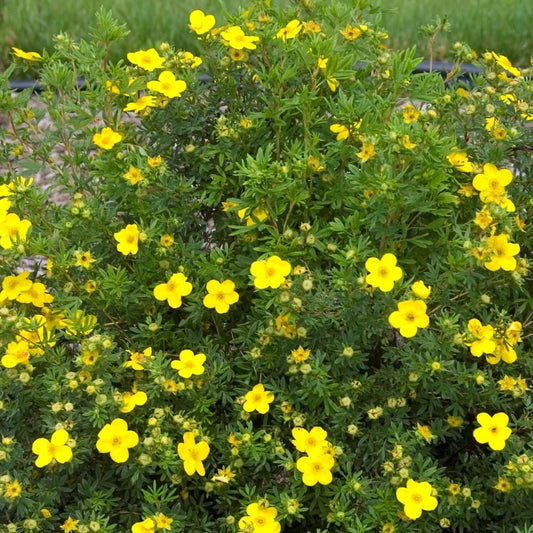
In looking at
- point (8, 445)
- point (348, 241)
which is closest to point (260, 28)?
point (348, 241)

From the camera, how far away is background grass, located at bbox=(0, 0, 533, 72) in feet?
17.2

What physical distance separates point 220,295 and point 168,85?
513 mm

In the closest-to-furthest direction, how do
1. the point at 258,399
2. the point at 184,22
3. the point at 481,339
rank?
the point at 481,339, the point at 258,399, the point at 184,22

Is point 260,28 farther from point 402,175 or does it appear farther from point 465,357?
point 465,357

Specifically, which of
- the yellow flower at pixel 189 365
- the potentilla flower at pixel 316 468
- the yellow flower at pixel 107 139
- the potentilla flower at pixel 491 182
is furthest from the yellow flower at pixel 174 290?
the potentilla flower at pixel 491 182

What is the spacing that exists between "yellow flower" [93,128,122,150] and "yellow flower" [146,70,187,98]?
5.6 inches

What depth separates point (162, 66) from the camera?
2.02 meters

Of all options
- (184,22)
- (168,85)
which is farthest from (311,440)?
(184,22)

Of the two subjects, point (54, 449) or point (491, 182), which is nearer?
point (54, 449)

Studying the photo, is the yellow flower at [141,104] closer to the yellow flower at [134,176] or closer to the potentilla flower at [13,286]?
the yellow flower at [134,176]

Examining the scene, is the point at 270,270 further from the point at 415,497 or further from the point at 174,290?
the point at 415,497

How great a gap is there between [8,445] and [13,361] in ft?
0.60

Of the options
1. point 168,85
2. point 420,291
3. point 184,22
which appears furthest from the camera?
point 184,22

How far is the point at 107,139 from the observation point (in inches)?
76.5
